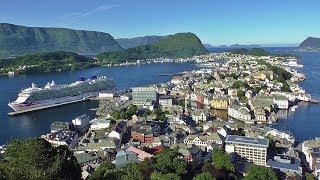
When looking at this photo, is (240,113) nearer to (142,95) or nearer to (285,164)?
(142,95)

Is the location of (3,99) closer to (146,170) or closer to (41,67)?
(146,170)

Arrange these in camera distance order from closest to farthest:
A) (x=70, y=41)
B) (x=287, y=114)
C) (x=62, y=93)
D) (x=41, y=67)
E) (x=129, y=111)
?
1. (x=129, y=111)
2. (x=287, y=114)
3. (x=62, y=93)
4. (x=41, y=67)
5. (x=70, y=41)

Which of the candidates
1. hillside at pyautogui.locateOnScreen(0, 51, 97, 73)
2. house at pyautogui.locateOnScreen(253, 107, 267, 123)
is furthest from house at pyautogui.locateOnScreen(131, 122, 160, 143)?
hillside at pyautogui.locateOnScreen(0, 51, 97, 73)

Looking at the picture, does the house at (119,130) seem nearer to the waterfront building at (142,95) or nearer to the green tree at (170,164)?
the green tree at (170,164)

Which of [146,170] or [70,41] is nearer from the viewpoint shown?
[146,170]

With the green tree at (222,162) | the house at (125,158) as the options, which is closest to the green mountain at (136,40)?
the house at (125,158)

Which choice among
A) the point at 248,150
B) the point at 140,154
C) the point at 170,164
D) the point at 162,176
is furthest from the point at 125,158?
the point at 248,150

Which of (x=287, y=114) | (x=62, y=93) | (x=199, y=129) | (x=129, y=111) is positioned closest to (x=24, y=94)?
(x=62, y=93)
